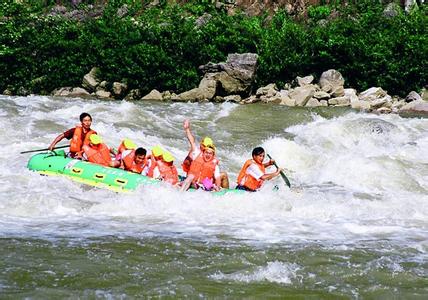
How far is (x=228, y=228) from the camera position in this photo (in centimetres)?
726

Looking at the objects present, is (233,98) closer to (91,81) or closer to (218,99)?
(218,99)

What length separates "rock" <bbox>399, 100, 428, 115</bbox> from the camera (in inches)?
764

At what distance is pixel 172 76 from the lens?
23828 mm

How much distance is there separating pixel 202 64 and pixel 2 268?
1928 cm

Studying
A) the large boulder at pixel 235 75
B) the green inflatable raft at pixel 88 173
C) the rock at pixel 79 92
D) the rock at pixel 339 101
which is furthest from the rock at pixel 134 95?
the green inflatable raft at pixel 88 173

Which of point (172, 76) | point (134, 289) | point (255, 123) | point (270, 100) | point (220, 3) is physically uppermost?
point (220, 3)

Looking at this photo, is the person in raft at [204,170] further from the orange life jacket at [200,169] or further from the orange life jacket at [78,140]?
the orange life jacket at [78,140]

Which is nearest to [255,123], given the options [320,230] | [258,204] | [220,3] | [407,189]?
[407,189]

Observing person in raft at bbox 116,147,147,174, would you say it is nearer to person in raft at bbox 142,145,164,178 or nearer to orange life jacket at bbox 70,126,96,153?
person in raft at bbox 142,145,164,178

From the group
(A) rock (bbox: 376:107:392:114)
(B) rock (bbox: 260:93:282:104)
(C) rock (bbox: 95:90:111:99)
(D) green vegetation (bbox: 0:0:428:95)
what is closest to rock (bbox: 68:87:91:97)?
(C) rock (bbox: 95:90:111:99)

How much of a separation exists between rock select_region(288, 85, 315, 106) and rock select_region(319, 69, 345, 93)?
848 millimetres

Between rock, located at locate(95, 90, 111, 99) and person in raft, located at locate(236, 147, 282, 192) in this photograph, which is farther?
rock, located at locate(95, 90, 111, 99)

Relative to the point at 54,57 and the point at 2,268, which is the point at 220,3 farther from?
the point at 2,268

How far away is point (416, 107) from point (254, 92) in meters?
5.85
